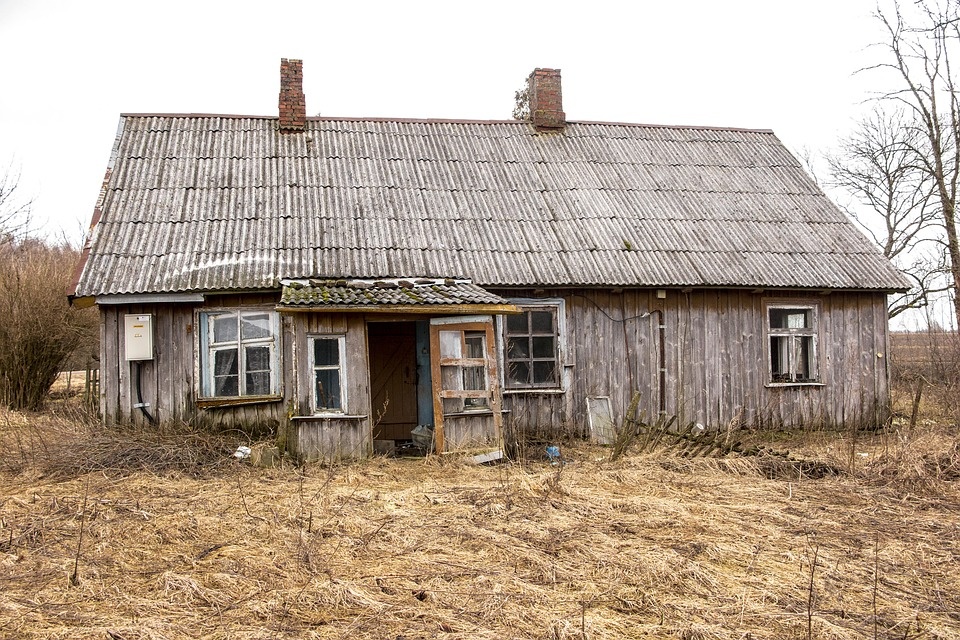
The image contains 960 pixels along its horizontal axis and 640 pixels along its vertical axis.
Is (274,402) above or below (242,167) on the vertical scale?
below

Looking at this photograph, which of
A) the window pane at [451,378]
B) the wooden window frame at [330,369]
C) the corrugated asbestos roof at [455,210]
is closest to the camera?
the wooden window frame at [330,369]

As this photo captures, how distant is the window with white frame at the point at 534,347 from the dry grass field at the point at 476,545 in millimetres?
2282

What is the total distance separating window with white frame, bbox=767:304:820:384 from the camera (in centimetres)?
1393

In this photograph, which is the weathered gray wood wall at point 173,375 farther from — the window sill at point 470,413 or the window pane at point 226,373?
the window sill at point 470,413

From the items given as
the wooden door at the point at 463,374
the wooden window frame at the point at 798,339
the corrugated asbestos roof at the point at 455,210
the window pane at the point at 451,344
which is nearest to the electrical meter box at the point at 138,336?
the corrugated asbestos roof at the point at 455,210

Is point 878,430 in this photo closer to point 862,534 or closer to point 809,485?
point 809,485

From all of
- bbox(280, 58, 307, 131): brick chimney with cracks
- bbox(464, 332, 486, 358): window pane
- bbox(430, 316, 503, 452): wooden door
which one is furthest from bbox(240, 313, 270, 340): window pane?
bbox(280, 58, 307, 131): brick chimney with cracks

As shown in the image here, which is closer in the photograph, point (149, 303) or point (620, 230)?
point (149, 303)

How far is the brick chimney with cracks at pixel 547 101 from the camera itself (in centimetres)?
1705

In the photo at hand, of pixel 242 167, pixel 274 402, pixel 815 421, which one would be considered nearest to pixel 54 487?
pixel 274 402

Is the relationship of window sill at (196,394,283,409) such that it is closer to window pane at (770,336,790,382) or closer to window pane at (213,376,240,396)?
window pane at (213,376,240,396)

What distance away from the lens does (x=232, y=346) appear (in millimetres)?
12062

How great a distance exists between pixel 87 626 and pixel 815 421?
11685 millimetres

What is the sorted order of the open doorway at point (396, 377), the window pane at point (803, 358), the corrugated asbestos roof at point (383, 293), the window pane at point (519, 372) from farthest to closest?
1. the window pane at point (803, 358)
2. the open doorway at point (396, 377)
3. the window pane at point (519, 372)
4. the corrugated asbestos roof at point (383, 293)
